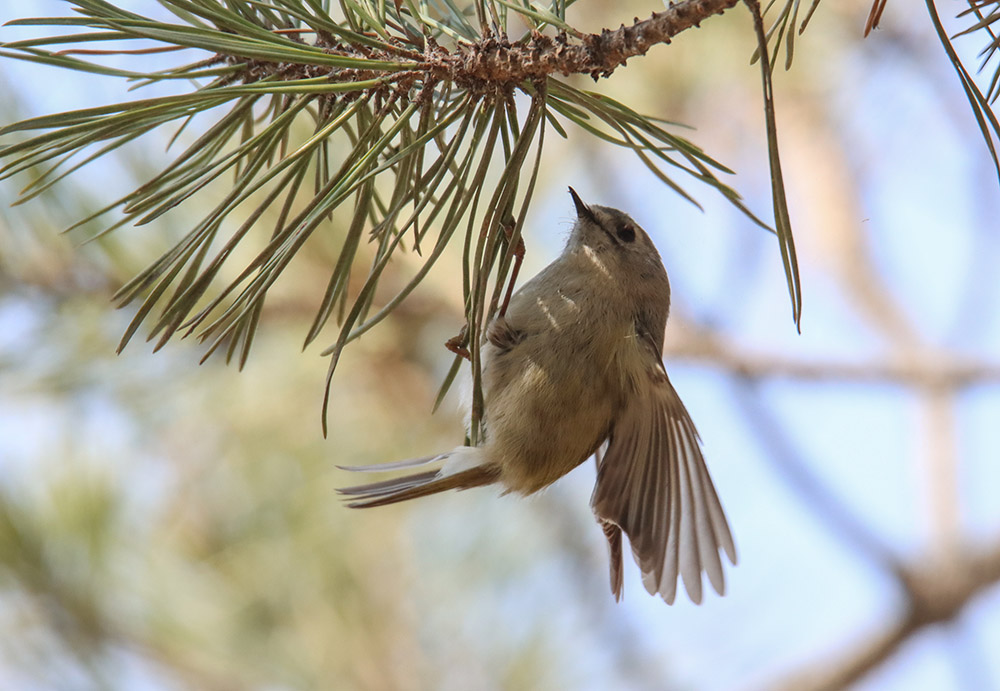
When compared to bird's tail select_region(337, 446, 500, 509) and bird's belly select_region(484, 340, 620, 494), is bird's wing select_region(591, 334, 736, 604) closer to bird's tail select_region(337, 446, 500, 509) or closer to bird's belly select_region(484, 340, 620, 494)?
bird's belly select_region(484, 340, 620, 494)

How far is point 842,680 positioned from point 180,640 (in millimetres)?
1045

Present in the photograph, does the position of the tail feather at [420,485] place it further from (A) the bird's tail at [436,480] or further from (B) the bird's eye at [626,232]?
(B) the bird's eye at [626,232]

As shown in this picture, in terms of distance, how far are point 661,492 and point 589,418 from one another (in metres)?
0.12

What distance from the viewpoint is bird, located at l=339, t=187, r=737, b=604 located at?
1169 mm

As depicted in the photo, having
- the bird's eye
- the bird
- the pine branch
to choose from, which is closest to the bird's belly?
the bird

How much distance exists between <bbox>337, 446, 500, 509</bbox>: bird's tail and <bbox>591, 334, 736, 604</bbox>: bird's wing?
5.7 inches

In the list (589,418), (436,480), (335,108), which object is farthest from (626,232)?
(335,108)

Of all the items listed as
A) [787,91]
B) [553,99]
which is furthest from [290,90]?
[787,91]

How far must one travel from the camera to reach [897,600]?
1.56 meters

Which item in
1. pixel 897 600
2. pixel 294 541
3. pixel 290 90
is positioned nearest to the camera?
pixel 290 90

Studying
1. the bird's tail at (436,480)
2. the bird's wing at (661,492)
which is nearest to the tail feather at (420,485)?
the bird's tail at (436,480)

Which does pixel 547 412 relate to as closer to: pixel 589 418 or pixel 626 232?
pixel 589 418

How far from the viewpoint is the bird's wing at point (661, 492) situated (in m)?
1.08

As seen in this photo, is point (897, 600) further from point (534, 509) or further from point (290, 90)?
point (290, 90)
